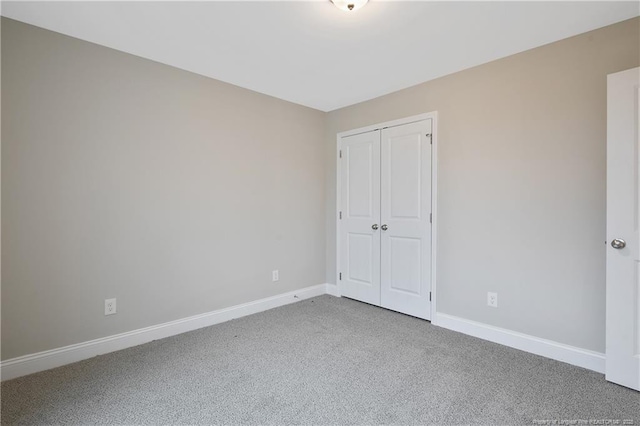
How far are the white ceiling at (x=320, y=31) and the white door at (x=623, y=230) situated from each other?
0.59 metres

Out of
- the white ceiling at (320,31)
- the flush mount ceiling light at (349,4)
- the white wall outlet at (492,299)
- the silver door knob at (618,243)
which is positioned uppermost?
the white ceiling at (320,31)

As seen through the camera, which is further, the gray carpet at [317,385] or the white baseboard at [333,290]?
the white baseboard at [333,290]

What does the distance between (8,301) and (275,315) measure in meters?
2.11

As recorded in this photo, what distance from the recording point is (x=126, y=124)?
101 inches

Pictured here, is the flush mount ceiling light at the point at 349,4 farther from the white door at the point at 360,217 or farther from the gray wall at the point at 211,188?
the white door at the point at 360,217

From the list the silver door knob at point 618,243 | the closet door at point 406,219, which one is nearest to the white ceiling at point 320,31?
the closet door at point 406,219

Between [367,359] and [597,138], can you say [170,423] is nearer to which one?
[367,359]

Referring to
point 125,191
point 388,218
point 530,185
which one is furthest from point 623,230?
point 125,191

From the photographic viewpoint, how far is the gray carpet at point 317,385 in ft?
5.71

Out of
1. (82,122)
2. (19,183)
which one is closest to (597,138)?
(82,122)

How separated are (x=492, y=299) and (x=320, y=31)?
261cm

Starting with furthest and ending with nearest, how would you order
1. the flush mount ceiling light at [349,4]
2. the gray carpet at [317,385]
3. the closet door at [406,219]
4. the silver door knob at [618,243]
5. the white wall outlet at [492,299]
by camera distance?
1. the closet door at [406,219]
2. the white wall outlet at [492,299]
3. the silver door knob at [618,243]
4. the flush mount ceiling light at [349,4]
5. the gray carpet at [317,385]

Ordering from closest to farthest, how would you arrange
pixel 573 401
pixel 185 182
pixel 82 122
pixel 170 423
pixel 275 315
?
pixel 170 423, pixel 573 401, pixel 82 122, pixel 185 182, pixel 275 315

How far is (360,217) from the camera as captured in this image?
3.81m
